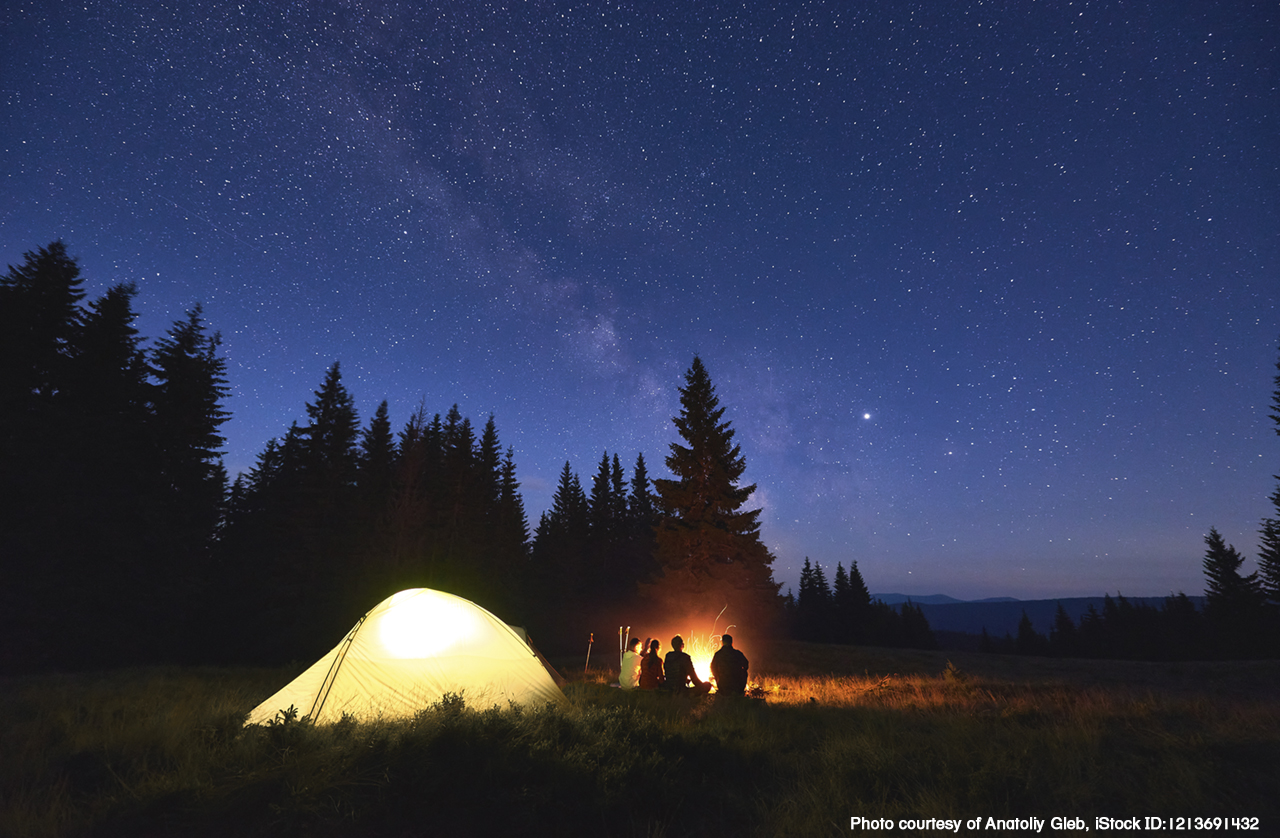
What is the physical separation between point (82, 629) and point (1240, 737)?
28.0 meters

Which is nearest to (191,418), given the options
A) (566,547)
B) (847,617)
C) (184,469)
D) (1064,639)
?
(184,469)

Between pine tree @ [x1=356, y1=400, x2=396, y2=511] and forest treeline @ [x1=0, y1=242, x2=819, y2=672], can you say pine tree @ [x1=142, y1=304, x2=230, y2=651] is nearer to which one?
forest treeline @ [x1=0, y1=242, x2=819, y2=672]

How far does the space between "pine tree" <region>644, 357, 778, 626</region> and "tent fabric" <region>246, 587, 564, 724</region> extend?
18606mm

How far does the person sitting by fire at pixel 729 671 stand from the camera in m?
9.59

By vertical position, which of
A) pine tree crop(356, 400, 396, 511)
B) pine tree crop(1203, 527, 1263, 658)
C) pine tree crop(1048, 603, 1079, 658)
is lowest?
pine tree crop(1048, 603, 1079, 658)

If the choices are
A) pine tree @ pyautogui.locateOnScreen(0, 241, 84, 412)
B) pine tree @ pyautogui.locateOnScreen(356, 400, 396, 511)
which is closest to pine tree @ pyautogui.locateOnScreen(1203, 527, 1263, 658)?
pine tree @ pyautogui.locateOnScreen(356, 400, 396, 511)

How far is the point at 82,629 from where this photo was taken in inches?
672

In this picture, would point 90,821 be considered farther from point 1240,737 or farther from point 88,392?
point 88,392

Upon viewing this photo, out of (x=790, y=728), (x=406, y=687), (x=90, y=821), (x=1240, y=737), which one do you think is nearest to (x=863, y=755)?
(x=790, y=728)

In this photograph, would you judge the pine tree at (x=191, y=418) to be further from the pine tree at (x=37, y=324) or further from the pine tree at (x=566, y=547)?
the pine tree at (x=566, y=547)

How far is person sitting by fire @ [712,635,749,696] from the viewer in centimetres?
959

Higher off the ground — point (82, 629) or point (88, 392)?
point (88, 392)

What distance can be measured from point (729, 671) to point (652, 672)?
5.59 feet

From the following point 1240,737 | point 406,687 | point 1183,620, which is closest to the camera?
point 1240,737
